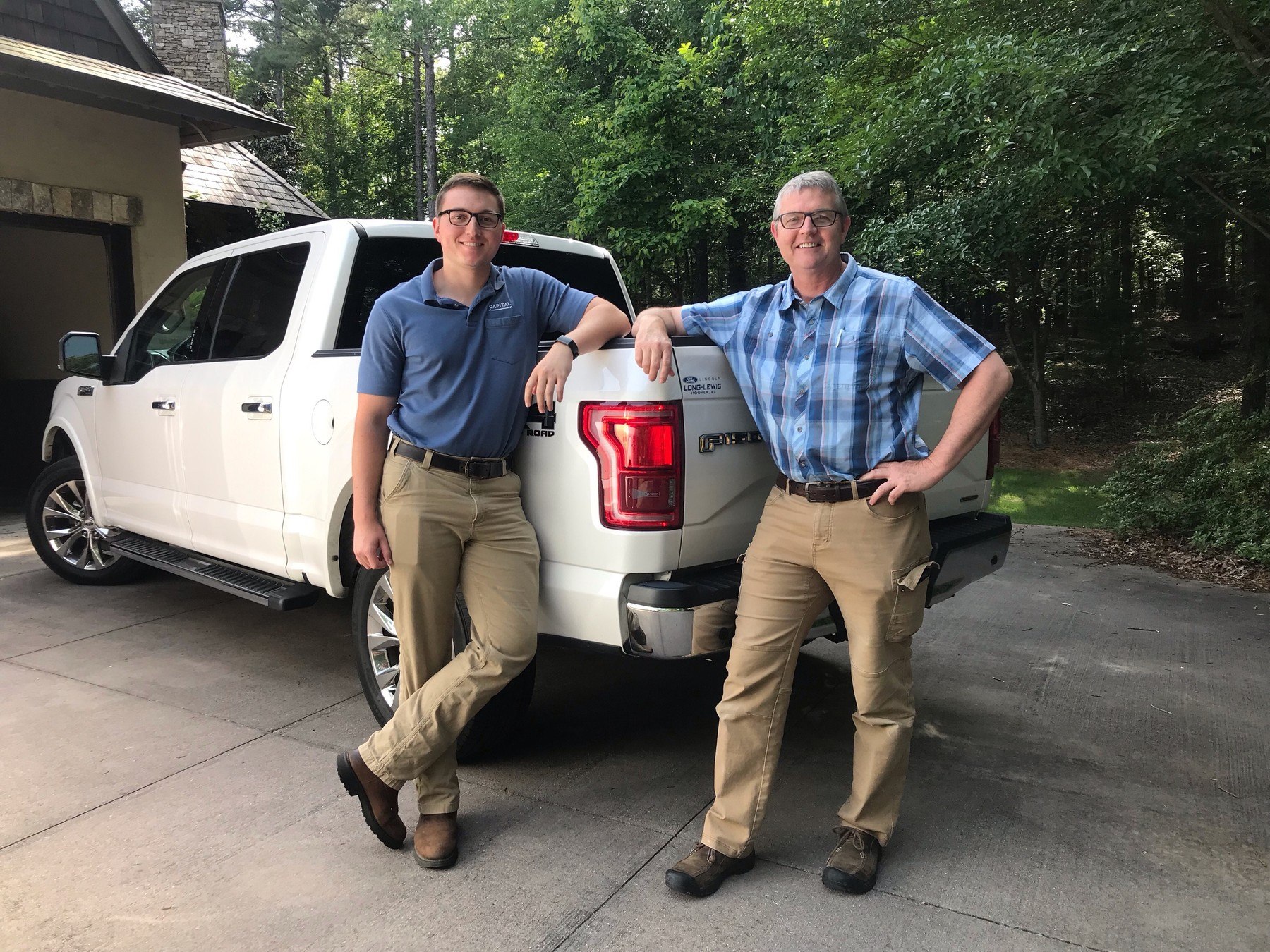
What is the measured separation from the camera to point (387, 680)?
11.9 ft

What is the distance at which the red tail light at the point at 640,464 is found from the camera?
2.88m

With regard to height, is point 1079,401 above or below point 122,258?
below

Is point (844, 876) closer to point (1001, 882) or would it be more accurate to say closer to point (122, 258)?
point (1001, 882)

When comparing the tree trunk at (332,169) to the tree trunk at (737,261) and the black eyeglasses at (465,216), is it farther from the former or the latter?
the black eyeglasses at (465,216)

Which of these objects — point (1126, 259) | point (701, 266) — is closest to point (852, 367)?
point (1126, 259)

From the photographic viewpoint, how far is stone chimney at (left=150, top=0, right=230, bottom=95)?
15781 millimetres

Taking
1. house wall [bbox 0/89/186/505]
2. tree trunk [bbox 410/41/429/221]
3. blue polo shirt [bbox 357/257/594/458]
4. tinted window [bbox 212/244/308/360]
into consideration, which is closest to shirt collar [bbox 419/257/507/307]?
blue polo shirt [bbox 357/257/594/458]

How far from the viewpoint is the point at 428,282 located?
302 centimetres

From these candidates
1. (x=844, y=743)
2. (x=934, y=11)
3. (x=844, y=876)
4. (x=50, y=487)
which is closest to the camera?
(x=844, y=876)

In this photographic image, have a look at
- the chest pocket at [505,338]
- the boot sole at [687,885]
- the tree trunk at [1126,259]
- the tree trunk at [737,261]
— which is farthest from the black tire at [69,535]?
the tree trunk at [737,261]

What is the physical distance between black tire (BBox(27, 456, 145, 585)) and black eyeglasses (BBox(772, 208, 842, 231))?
5.11 m

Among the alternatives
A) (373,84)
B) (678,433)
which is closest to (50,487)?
(678,433)

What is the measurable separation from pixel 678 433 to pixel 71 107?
8.72 meters

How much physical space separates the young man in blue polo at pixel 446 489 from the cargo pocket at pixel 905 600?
3.54 ft
